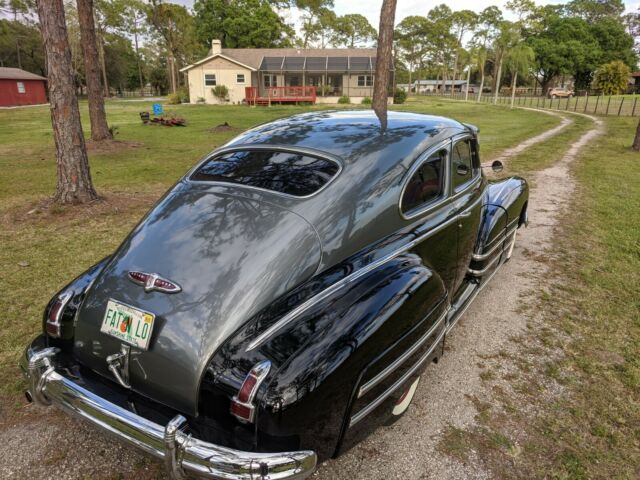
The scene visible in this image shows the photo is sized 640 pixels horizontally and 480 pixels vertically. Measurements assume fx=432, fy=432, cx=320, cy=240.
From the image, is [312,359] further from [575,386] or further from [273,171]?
[575,386]

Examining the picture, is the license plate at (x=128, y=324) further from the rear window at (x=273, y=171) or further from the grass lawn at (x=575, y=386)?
the grass lawn at (x=575, y=386)

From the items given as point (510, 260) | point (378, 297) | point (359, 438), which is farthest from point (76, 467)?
point (510, 260)

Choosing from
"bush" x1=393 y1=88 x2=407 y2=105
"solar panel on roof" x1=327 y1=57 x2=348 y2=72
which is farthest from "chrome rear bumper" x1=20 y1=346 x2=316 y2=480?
"solar panel on roof" x1=327 y1=57 x2=348 y2=72

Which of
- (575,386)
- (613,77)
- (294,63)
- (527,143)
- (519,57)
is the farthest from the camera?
(613,77)

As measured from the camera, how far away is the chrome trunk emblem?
2160mm

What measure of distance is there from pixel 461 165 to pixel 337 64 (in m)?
38.7

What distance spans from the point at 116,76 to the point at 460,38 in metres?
Result: 57.1

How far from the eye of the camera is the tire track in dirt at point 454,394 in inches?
93.7

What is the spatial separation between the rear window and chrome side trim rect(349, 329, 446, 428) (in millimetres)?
1147

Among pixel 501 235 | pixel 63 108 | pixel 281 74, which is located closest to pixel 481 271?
pixel 501 235

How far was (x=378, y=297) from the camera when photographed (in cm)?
222

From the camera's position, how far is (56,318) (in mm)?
2469

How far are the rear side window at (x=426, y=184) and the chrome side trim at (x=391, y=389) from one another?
0.90 metres

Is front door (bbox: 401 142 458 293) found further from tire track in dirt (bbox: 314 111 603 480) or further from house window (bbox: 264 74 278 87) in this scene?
house window (bbox: 264 74 278 87)
